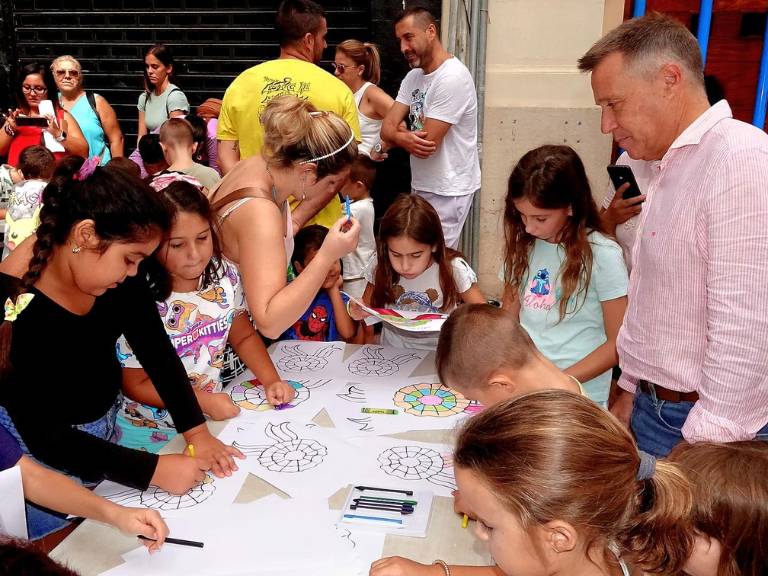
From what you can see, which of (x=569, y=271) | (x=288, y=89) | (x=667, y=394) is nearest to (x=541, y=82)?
(x=288, y=89)

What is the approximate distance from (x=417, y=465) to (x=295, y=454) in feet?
0.88

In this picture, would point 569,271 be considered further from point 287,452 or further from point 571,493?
point 571,493

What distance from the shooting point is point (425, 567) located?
110 centimetres

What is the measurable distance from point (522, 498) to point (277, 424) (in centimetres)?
80

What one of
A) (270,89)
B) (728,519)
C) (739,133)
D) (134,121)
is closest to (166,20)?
(134,121)

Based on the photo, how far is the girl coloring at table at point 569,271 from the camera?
1.91 metres

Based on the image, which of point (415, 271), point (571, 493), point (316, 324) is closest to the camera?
point (571, 493)

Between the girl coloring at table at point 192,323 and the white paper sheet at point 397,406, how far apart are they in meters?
0.16

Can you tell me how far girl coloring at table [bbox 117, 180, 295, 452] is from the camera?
1.66 metres

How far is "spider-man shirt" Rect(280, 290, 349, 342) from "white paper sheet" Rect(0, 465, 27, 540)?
1.36m

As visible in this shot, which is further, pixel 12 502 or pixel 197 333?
pixel 197 333

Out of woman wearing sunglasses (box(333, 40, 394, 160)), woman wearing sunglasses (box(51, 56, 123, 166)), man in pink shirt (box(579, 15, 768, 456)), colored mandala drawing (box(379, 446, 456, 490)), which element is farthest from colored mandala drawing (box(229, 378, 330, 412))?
woman wearing sunglasses (box(51, 56, 123, 166))

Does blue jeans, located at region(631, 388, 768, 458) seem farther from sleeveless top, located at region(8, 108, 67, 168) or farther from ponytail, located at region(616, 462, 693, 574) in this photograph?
sleeveless top, located at region(8, 108, 67, 168)

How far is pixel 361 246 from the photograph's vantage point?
320cm
